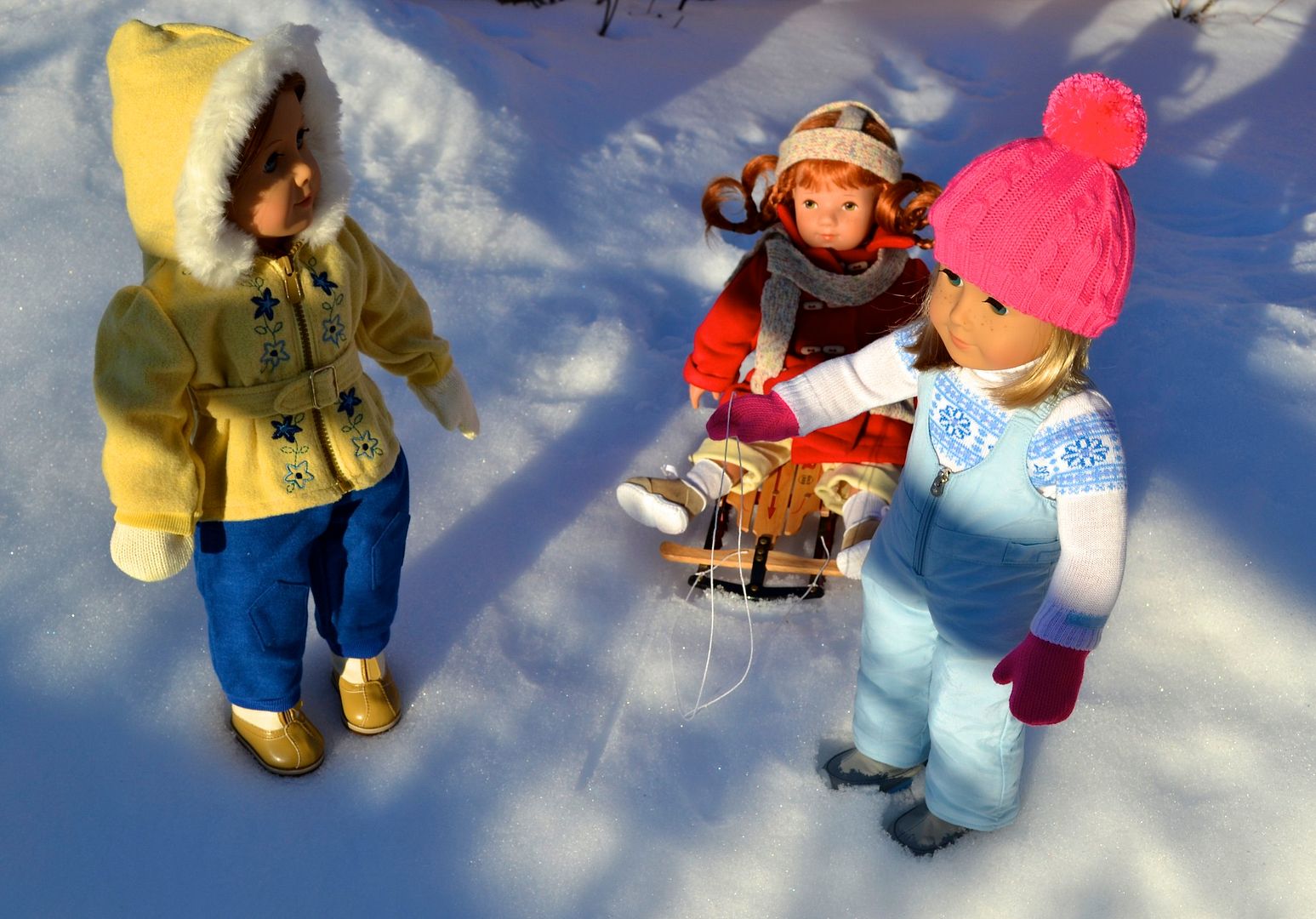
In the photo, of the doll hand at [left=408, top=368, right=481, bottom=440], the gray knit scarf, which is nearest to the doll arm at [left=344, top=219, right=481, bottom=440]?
the doll hand at [left=408, top=368, right=481, bottom=440]

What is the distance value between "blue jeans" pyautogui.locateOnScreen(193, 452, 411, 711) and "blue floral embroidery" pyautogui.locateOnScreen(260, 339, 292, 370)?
22 centimetres

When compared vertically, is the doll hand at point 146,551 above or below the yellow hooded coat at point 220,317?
below

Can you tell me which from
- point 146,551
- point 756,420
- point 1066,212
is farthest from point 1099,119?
point 146,551

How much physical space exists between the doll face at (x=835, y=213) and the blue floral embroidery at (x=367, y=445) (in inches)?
33.8

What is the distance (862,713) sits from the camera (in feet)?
6.17

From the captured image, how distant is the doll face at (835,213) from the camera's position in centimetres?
201

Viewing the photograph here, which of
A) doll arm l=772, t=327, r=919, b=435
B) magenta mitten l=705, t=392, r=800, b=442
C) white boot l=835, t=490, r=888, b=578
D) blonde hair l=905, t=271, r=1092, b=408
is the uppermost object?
blonde hair l=905, t=271, r=1092, b=408

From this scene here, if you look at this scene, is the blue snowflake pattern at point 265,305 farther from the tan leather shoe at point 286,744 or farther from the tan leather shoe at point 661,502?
the tan leather shoe at point 661,502

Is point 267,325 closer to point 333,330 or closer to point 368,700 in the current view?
point 333,330

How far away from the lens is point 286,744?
71.1 inches

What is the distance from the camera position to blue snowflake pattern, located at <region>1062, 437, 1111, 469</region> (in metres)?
1.42

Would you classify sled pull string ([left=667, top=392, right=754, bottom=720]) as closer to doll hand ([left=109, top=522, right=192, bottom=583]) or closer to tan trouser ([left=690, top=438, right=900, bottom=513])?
tan trouser ([left=690, top=438, right=900, bottom=513])

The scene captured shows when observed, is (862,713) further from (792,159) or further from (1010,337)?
(792,159)

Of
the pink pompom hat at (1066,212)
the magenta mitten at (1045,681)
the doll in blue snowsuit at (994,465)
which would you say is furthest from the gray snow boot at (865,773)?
the pink pompom hat at (1066,212)
